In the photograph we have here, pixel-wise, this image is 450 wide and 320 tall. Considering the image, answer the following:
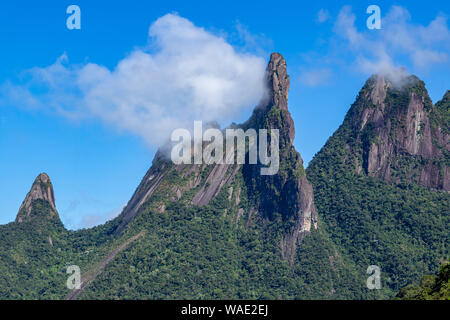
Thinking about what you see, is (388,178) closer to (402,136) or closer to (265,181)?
(402,136)

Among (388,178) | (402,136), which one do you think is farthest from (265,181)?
(402,136)

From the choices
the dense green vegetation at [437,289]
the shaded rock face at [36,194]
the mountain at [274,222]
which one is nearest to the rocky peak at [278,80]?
the mountain at [274,222]

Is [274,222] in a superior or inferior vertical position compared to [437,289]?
superior

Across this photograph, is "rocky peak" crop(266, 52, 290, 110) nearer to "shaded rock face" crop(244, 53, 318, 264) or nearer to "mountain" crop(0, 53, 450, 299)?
"shaded rock face" crop(244, 53, 318, 264)
